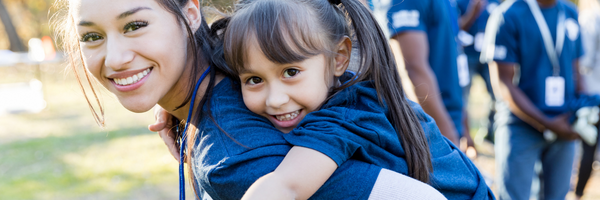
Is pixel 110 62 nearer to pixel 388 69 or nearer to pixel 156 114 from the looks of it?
pixel 156 114

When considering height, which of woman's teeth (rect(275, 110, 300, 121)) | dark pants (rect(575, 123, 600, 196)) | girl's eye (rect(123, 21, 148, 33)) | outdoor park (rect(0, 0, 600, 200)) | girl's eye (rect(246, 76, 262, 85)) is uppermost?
girl's eye (rect(123, 21, 148, 33))

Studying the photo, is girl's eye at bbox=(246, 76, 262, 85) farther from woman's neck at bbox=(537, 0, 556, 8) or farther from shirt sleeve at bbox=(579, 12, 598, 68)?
shirt sleeve at bbox=(579, 12, 598, 68)

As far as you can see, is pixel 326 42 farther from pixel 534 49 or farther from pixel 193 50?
pixel 534 49

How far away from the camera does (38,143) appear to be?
7434 millimetres

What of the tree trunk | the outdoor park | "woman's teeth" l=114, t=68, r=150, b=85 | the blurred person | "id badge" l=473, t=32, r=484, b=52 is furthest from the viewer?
the tree trunk

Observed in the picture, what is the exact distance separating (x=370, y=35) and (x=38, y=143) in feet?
24.5

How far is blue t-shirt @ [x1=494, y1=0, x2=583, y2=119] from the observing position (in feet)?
10.7

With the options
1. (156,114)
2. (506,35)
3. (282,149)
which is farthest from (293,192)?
(506,35)

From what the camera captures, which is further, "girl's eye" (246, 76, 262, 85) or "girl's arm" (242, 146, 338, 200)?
"girl's eye" (246, 76, 262, 85)

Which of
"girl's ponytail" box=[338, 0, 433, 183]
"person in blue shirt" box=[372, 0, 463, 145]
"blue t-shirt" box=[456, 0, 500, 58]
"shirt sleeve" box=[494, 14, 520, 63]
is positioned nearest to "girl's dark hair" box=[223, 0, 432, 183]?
"girl's ponytail" box=[338, 0, 433, 183]

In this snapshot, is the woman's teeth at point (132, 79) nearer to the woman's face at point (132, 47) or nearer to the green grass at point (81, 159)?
the woman's face at point (132, 47)

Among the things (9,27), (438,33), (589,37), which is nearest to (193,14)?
(438,33)

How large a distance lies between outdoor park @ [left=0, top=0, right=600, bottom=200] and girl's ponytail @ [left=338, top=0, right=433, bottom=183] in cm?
86

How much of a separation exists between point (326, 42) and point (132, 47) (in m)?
0.60
